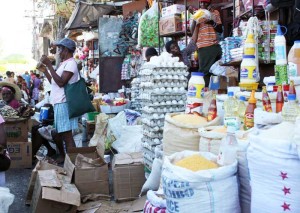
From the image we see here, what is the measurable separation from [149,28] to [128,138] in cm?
233

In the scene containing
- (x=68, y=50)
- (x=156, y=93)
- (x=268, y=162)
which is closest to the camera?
(x=268, y=162)

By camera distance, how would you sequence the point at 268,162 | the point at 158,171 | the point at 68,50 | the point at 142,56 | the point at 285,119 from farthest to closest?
the point at 142,56
the point at 68,50
the point at 158,171
the point at 285,119
the point at 268,162

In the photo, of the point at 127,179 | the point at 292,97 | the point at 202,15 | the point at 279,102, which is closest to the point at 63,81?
the point at 127,179

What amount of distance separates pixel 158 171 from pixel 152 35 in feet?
15.2

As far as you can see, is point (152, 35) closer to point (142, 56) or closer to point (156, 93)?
point (142, 56)

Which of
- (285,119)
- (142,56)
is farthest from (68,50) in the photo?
(285,119)

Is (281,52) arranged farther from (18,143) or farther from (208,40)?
(18,143)

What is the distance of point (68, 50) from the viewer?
5633 mm

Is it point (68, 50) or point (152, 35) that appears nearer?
point (68, 50)

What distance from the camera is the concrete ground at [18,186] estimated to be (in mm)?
4508

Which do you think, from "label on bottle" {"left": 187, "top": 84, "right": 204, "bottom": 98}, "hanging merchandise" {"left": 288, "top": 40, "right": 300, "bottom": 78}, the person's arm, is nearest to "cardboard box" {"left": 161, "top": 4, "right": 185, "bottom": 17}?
the person's arm

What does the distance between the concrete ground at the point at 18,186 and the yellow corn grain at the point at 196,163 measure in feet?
9.18

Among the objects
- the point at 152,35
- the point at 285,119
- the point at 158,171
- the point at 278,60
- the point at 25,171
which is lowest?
the point at 25,171

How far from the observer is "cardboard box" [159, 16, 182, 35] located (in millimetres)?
7148
